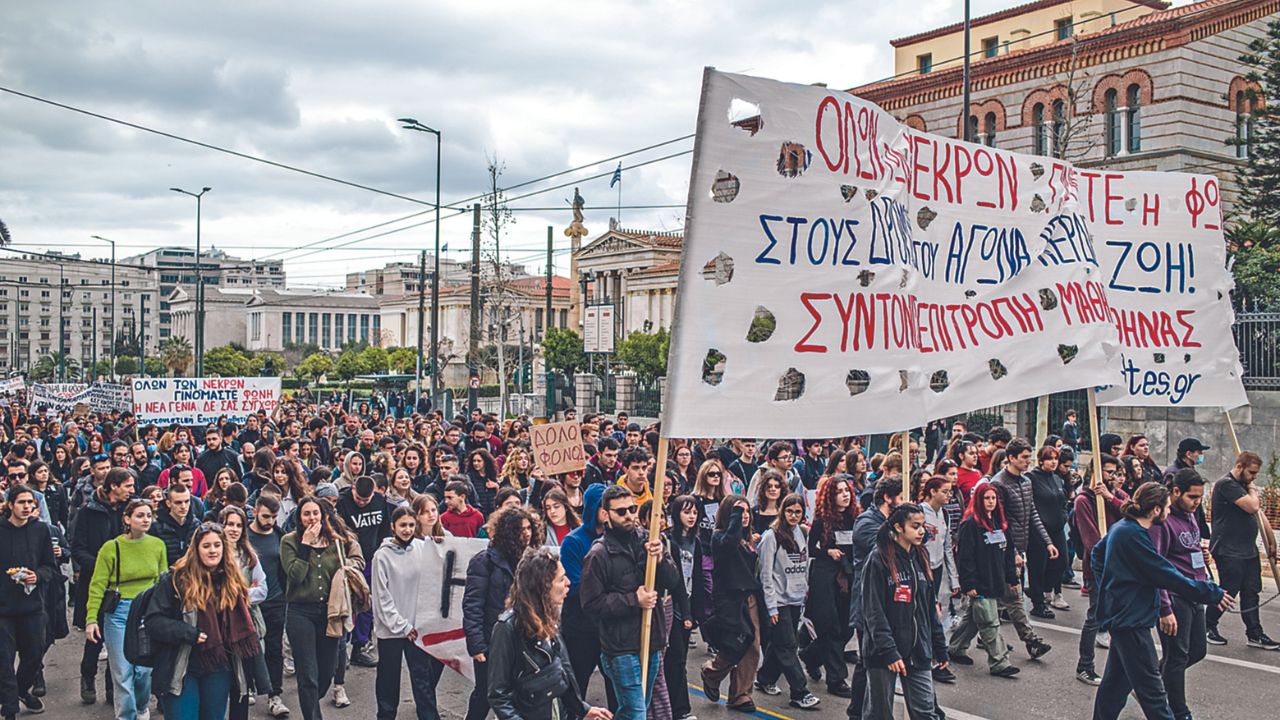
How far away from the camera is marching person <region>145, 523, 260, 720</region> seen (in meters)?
5.87

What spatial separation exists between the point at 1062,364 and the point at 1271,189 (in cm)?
2482

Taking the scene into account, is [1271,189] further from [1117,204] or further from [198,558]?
[198,558]

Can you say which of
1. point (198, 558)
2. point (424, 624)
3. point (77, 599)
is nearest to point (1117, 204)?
point (424, 624)

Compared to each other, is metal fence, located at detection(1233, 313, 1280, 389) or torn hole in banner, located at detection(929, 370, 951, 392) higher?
metal fence, located at detection(1233, 313, 1280, 389)

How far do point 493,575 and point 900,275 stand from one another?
2869mm

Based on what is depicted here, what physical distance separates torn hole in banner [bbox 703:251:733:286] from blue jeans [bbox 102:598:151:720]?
4249 mm

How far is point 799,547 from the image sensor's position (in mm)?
8070

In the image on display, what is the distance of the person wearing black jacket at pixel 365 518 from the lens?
8.83 m

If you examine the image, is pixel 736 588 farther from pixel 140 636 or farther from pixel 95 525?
pixel 95 525

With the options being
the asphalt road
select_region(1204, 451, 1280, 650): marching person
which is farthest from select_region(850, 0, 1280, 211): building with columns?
the asphalt road

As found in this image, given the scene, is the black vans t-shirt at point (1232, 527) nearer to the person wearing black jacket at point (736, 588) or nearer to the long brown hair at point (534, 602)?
the person wearing black jacket at point (736, 588)

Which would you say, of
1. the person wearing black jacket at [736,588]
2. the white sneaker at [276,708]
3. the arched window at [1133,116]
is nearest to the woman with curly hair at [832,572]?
the person wearing black jacket at [736,588]

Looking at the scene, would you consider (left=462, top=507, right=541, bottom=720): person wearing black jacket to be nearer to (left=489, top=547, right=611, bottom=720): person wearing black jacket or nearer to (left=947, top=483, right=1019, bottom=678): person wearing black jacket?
(left=489, top=547, right=611, bottom=720): person wearing black jacket

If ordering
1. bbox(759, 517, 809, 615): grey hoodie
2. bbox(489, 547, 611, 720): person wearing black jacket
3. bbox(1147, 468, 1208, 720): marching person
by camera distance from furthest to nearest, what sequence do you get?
bbox(759, 517, 809, 615): grey hoodie < bbox(1147, 468, 1208, 720): marching person < bbox(489, 547, 611, 720): person wearing black jacket
